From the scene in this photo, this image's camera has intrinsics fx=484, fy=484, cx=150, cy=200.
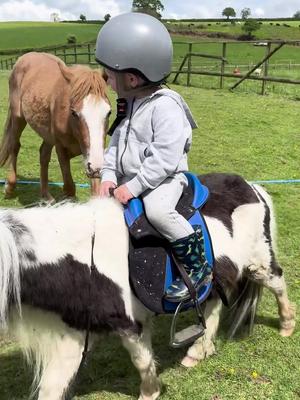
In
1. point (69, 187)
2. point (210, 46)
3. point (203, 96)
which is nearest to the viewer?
point (69, 187)

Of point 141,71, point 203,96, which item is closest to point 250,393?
point 141,71

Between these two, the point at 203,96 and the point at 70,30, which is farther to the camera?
the point at 70,30

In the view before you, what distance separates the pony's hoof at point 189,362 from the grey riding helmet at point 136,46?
175cm

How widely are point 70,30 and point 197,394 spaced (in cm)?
6797

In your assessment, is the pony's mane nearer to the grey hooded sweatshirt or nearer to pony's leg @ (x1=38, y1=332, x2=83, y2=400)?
the grey hooded sweatshirt

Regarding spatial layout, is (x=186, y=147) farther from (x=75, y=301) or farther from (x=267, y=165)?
(x=267, y=165)

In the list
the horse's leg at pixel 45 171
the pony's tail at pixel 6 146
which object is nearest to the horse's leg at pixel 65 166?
the horse's leg at pixel 45 171

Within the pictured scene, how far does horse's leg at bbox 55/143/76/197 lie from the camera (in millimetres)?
5395

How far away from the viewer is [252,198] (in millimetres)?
3094

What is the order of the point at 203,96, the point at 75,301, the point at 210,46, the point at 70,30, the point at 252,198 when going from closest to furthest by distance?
the point at 75,301 → the point at 252,198 → the point at 203,96 → the point at 210,46 → the point at 70,30

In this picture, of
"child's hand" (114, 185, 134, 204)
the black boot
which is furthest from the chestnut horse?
the black boot

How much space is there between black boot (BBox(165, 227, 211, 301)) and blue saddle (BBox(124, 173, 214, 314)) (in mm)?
36

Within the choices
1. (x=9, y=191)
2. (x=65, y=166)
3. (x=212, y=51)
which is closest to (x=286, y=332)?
(x=65, y=166)

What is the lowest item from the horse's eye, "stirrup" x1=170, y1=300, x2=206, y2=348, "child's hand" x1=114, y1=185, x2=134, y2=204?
"stirrup" x1=170, y1=300, x2=206, y2=348
